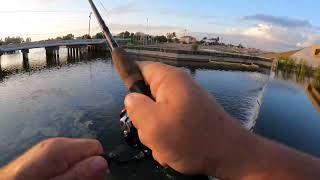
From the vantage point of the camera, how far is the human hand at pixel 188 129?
162 cm

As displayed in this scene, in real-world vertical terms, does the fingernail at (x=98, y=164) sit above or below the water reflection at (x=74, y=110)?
above

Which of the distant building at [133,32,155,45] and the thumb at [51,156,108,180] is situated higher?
the thumb at [51,156,108,180]

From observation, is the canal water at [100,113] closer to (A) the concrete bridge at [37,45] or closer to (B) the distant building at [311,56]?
(A) the concrete bridge at [37,45]

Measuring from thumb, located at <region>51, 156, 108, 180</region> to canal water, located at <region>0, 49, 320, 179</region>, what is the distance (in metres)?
14.8

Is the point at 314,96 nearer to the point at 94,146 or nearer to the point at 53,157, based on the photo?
the point at 94,146

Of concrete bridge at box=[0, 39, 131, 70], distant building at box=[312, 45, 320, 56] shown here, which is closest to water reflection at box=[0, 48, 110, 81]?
concrete bridge at box=[0, 39, 131, 70]

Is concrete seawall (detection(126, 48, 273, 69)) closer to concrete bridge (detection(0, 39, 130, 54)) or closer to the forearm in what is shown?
concrete bridge (detection(0, 39, 130, 54))

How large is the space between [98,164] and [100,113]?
33.2 m

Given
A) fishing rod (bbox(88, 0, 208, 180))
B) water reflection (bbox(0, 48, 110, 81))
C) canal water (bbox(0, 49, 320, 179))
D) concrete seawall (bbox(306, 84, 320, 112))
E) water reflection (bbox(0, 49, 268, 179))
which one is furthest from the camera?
water reflection (bbox(0, 48, 110, 81))

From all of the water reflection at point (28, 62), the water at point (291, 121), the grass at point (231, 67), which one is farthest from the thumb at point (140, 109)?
the grass at point (231, 67)

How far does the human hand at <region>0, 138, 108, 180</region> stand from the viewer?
175 cm

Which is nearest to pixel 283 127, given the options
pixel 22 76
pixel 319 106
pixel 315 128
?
pixel 315 128

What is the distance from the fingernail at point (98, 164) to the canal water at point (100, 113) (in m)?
14.8

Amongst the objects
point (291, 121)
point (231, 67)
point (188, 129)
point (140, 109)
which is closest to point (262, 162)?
point (188, 129)
